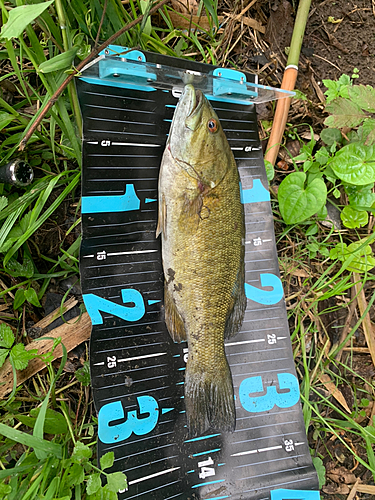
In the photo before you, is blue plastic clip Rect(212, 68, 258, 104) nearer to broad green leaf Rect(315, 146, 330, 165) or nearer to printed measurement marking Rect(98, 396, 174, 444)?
broad green leaf Rect(315, 146, 330, 165)

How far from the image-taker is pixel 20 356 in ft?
6.08

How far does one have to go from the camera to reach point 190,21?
229cm

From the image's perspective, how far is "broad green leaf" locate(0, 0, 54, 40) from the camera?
4.30 ft

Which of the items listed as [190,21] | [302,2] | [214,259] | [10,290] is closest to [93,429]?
[10,290]

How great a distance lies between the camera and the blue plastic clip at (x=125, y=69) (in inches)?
77.7

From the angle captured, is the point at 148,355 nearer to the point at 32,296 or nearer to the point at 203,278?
the point at 203,278

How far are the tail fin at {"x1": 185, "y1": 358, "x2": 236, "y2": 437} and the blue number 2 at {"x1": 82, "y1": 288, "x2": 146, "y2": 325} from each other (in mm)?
487

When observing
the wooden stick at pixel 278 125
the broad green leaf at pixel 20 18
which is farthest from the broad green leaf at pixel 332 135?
the broad green leaf at pixel 20 18

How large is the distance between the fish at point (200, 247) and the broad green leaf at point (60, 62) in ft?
2.23

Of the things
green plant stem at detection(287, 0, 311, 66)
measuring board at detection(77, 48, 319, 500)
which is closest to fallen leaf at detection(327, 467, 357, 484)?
measuring board at detection(77, 48, 319, 500)

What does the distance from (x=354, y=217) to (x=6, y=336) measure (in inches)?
105

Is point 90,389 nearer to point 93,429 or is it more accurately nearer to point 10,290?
point 93,429

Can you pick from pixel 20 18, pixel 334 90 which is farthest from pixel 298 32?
pixel 20 18

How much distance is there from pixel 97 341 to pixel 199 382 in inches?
27.3
